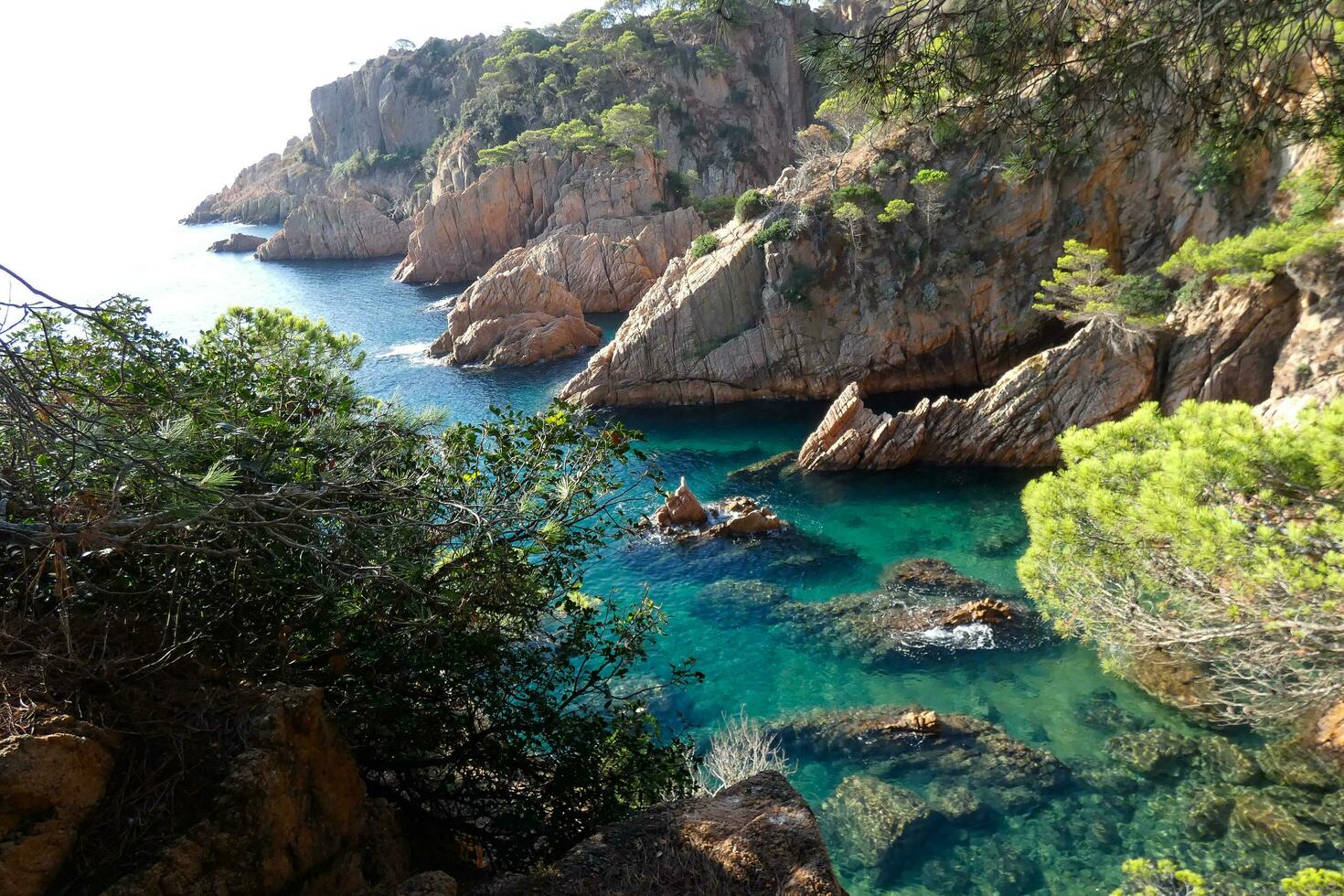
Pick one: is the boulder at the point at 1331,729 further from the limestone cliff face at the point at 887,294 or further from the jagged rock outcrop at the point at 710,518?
the limestone cliff face at the point at 887,294

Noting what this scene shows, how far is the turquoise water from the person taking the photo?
37.0 ft

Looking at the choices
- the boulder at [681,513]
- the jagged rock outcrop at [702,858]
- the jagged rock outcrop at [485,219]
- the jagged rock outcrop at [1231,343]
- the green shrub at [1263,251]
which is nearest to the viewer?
the jagged rock outcrop at [702,858]

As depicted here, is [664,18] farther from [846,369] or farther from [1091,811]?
[1091,811]

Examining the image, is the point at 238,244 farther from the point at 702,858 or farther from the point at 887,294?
the point at 702,858

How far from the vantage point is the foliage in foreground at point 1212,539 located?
8453 mm

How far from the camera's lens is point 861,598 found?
59.9 ft

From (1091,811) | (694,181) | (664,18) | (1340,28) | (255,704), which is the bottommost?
(1091,811)

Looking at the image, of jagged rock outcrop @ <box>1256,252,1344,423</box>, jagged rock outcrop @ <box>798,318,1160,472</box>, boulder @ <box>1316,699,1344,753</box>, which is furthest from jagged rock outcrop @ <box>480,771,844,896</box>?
jagged rock outcrop @ <box>798,318,1160,472</box>

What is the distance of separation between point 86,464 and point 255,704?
209 cm

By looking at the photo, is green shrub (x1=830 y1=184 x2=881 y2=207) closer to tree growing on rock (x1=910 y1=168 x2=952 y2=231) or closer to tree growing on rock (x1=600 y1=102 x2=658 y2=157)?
tree growing on rock (x1=910 y1=168 x2=952 y2=231)

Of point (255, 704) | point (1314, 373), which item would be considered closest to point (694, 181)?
point (1314, 373)

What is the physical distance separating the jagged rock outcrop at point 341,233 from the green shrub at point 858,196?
2223 inches

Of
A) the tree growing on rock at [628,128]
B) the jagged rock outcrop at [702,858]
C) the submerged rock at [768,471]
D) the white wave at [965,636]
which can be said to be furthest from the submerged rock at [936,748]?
the tree growing on rock at [628,128]

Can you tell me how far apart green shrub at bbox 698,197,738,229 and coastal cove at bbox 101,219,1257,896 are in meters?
22.8
